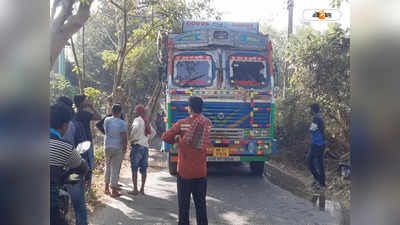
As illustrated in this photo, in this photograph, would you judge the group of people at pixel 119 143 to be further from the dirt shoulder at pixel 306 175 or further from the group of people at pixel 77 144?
the dirt shoulder at pixel 306 175

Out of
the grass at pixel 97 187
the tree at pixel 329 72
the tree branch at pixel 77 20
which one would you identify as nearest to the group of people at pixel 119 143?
the grass at pixel 97 187

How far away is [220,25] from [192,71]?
128 centimetres

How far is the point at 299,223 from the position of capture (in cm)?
569

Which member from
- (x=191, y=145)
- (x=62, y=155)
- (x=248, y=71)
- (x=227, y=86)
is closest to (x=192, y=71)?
(x=227, y=86)

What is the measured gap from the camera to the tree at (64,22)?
19.4ft

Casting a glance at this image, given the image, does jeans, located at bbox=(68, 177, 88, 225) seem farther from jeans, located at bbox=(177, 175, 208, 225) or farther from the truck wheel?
the truck wheel

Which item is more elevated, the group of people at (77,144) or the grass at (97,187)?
the group of people at (77,144)

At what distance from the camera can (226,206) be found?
6539 mm

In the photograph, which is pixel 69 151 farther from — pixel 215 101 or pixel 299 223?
pixel 215 101

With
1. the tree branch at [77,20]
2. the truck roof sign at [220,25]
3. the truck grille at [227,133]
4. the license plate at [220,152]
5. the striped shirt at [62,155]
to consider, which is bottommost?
the license plate at [220,152]

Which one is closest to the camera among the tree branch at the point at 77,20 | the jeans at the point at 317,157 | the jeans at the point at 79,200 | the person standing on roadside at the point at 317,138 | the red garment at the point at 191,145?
the jeans at the point at 79,200

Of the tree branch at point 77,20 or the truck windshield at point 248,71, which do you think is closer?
the tree branch at point 77,20
